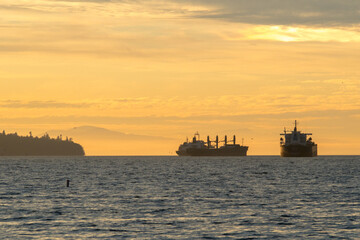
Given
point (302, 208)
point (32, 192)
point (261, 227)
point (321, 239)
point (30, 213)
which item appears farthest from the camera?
point (32, 192)

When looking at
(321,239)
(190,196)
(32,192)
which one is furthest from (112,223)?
(32,192)

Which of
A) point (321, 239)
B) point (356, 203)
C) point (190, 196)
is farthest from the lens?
point (190, 196)

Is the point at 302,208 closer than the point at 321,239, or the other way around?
the point at 321,239

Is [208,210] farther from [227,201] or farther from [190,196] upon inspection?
[190,196]

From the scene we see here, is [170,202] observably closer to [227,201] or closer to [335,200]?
[227,201]

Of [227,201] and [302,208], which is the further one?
[227,201]

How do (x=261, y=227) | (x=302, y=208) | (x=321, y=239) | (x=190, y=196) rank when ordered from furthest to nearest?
(x=190, y=196) → (x=302, y=208) → (x=261, y=227) → (x=321, y=239)

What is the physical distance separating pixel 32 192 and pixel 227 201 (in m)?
27.4

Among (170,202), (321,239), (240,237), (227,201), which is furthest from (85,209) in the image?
(321,239)

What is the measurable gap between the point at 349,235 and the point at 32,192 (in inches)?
1940

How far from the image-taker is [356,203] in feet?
217

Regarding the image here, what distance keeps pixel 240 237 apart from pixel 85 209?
21.1m

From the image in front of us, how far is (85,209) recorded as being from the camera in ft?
198

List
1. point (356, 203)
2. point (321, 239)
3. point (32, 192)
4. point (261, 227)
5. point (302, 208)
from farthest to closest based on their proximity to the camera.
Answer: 1. point (32, 192)
2. point (356, 203)
3. point (302, 208)
4. point (261, 227)
5. point (321, 239)
